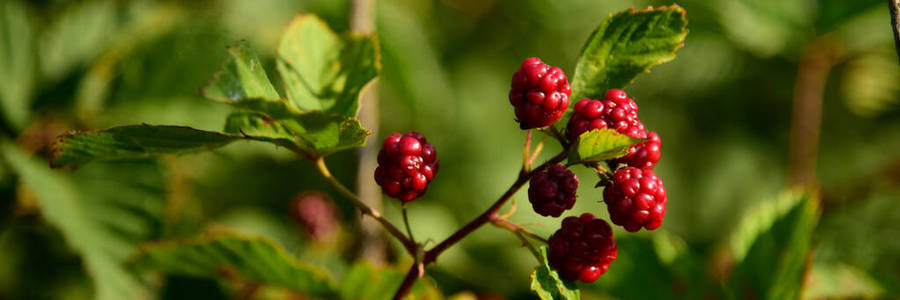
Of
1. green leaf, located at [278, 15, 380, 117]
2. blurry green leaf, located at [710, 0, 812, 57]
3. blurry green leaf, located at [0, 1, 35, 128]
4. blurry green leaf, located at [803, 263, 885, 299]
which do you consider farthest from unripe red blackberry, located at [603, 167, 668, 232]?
blurry green leaf, located at [0, 1, 35, 128]

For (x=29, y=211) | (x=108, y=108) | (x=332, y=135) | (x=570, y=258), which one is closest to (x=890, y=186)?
(x=570, y=258)

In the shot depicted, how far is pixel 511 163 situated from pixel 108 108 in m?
1.34

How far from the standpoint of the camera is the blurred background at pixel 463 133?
168 cm

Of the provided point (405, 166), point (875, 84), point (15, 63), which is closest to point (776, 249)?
point (405, 166)

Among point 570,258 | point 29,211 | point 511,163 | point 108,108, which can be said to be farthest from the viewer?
point 511,163

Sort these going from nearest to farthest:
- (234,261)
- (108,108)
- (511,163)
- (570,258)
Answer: (570,258), (234,261), (108,108), (511,163)

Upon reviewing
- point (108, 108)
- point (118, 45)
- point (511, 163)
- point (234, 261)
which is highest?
point (118, 45)

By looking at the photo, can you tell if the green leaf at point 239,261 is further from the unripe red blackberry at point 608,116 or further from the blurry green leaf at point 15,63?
the blurry green leaf at point 15,63

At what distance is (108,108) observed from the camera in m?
1.99

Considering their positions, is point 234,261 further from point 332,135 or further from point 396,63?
point 396,63

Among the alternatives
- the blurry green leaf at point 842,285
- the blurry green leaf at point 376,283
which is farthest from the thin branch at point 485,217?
the blurry green leaf at point 842,285

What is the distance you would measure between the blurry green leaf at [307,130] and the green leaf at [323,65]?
11 centimetres

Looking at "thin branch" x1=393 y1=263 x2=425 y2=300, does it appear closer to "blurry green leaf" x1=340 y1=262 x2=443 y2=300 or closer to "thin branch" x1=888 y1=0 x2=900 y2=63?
"blurry green leaf" x1=340 y1=262 x2=443 y2=300

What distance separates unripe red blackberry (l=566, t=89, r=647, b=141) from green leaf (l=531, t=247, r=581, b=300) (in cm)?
17
